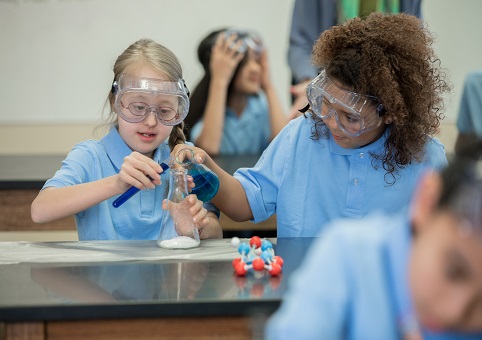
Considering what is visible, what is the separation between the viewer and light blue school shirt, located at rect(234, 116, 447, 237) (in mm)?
1997

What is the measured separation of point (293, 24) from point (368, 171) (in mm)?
1930

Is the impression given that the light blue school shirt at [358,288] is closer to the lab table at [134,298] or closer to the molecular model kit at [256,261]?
the lab table at [134,298]

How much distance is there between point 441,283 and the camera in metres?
0.85

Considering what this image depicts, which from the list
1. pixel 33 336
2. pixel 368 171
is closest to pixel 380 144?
pixel 368 171

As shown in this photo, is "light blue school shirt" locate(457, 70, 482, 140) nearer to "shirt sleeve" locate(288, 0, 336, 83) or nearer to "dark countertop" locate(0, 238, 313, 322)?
"shirt sleeve" locate(288, 0, 336, 83)

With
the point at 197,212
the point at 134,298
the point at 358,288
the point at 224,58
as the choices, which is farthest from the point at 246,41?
the point at 358,288

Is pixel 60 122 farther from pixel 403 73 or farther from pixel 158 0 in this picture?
pixel 403 73

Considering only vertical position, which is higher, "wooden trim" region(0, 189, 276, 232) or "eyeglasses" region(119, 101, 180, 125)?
"eyeglasses" region(119, 101, 180, 125)

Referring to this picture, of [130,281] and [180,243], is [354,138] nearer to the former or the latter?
[180,243]

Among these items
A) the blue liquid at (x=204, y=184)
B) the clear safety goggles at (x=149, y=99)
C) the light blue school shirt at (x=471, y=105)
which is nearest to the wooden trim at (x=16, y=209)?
the clear safety goggles at (x=149, y=99)

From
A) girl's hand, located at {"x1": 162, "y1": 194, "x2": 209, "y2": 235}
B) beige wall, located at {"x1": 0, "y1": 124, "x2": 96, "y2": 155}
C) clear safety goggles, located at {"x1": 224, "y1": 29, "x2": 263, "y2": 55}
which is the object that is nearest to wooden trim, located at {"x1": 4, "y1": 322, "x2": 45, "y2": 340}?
girl's hand, located at {"x1": 162, "y1": 194, "x2": 209, "y2": 235}

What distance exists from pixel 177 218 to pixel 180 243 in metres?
0.06

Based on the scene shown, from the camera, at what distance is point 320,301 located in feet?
3.00

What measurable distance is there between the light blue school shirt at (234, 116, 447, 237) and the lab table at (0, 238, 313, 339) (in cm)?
39
